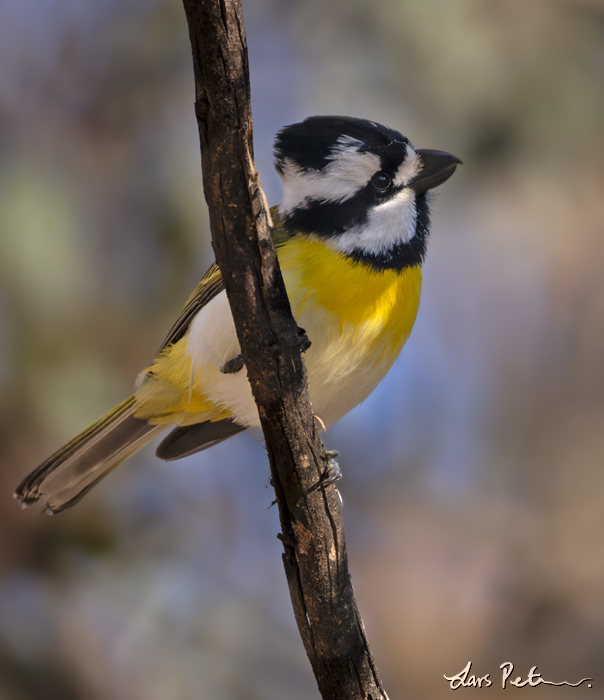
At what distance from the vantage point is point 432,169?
81.4 inches

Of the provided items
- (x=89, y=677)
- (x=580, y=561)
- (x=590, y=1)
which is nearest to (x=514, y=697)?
(x=580, y=561)

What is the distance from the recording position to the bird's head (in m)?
1.91

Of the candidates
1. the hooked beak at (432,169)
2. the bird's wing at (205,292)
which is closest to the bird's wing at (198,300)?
the bird's wing at (205,292)

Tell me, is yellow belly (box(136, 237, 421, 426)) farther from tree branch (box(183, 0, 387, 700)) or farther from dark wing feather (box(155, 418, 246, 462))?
tree branch (box(183, 0, 387, 700))

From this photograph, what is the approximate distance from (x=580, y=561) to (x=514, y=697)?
88 centimetres

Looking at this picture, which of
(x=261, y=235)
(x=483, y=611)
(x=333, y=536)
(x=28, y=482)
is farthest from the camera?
(x=483, y=611)

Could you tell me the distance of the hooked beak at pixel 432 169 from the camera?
2.06 metres

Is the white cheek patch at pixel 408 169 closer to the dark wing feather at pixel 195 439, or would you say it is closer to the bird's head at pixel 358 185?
the bird's head at pixel 358 185

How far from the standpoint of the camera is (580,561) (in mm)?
4020

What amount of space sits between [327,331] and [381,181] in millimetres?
470

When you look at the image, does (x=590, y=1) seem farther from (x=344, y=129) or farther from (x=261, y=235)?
(x=261, y=235)

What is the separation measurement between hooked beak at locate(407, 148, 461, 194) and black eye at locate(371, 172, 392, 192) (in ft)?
0.33

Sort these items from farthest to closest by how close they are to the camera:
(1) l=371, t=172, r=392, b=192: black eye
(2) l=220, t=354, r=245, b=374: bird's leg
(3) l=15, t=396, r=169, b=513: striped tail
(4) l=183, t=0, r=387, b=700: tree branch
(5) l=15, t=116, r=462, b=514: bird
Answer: (3) l=15, t=396, r=169, b=513: striped tail → (1) l=371, t=172, r=392, b=192: black eye → (5) l=15, t=116, r=462, b=514: bird → (2) l=220, t=354, r=245, b=374: bird's leg → (4) l=183, t=0, r=387, b=700: tree branch

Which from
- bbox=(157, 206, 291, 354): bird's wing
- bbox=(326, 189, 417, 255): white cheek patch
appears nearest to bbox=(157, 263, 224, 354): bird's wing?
bbox=(157, 206, 291, 354): bird's wing
